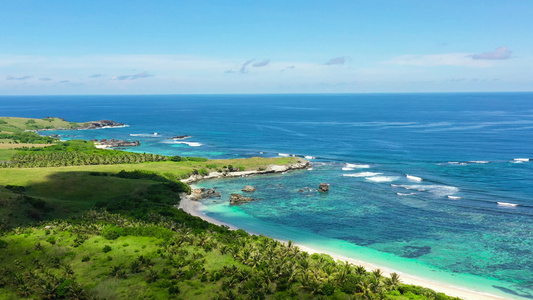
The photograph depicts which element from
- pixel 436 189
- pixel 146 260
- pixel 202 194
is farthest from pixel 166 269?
pixel 436 189

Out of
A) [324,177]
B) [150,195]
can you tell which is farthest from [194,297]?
[324,177]

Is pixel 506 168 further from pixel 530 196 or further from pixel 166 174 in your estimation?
pixel 166 174

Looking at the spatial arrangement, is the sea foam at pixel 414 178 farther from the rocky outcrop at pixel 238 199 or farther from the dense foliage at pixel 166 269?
the dense foliage at pixel 166 269

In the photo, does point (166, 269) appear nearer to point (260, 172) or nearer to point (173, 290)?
point (173, 290)

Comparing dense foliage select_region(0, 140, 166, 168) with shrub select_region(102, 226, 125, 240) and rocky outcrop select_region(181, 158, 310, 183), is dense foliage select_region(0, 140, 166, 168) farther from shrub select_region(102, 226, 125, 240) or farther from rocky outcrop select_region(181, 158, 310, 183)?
shrub select_region(102, 226, 125, 240)

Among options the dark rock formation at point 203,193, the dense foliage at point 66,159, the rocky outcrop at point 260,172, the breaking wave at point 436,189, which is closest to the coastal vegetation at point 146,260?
the dark rock formation at point 203,193

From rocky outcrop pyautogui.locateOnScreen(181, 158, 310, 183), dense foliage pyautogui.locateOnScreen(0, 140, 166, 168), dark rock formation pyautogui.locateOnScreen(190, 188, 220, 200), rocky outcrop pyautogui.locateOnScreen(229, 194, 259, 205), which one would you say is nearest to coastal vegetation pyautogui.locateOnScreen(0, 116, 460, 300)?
dark rock formation pyautogui.locateOnScreen(190, 188, 220, 200)
